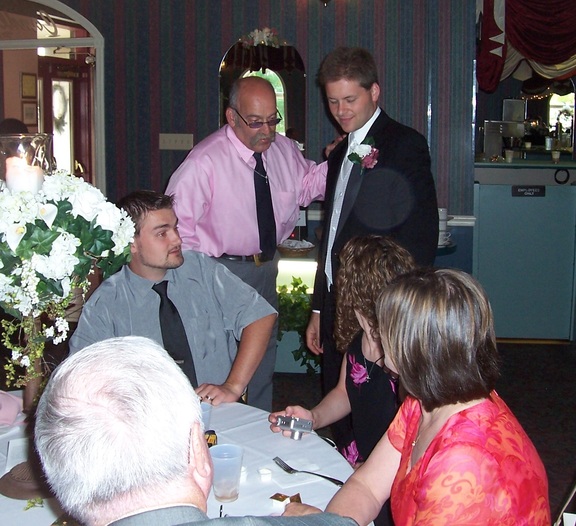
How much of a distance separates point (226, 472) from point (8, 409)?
0.82 m

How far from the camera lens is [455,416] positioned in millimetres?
1488

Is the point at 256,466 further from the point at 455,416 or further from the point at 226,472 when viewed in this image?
the point at 455,416

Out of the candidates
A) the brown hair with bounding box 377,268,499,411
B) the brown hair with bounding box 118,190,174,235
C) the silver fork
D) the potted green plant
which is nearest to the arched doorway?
the potted green plant

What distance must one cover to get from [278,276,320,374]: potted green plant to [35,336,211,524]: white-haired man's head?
12.1 ft

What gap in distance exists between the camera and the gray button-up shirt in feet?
7.93

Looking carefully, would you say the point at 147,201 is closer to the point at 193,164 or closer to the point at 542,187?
the point at 193,164

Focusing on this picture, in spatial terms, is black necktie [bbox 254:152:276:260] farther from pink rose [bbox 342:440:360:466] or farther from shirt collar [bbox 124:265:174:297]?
pink rose [bbox 342:440:360:466]

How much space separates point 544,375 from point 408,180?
257 cm

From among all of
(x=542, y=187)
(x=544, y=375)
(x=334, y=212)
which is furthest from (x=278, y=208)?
(x=542, y=187)

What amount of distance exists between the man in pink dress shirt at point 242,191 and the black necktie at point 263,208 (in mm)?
16

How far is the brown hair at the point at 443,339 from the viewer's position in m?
1.46

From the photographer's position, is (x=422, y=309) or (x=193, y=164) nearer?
(x=422, y=309)

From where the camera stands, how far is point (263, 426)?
206cm

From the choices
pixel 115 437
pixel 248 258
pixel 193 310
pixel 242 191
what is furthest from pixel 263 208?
pixel 115 437
